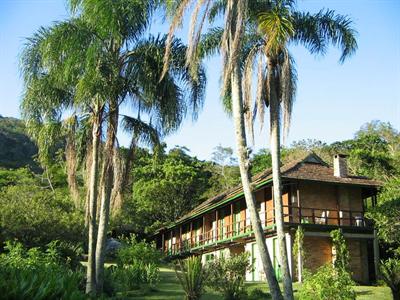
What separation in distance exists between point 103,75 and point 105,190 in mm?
3467

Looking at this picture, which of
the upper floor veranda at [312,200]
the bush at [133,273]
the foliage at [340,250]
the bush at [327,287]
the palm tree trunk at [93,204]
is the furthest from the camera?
the upper floor veranda at [312,200]

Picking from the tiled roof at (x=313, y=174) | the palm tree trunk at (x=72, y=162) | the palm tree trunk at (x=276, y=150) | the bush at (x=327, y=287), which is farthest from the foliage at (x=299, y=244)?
the palm tree trunk at (x=72, y=162)

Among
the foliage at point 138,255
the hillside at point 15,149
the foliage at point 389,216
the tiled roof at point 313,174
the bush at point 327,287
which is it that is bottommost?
the bush at point 327,287

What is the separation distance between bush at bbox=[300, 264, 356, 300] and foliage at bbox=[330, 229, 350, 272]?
8719 millimetres

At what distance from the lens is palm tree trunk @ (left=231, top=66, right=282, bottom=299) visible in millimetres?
12938

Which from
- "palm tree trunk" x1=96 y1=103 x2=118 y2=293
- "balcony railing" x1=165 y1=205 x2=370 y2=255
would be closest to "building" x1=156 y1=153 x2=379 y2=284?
"balcony railing" x1=165 y1=205 x2=370 y2=255

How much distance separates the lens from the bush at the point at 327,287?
12.8 meters

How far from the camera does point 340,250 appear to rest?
74.0 feet

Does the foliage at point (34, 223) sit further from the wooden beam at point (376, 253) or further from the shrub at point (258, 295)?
the wooden beam at point (376, 253)

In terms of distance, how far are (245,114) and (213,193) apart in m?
31.3

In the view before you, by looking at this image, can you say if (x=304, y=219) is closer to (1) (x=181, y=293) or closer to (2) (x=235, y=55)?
(1) (x=181, y=293)

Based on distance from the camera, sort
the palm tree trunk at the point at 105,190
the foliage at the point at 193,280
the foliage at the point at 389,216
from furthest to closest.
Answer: the foliage at the point at 389,216 < the foliage at the point at 193,280 < the palm tree trunk at the point at 105,190

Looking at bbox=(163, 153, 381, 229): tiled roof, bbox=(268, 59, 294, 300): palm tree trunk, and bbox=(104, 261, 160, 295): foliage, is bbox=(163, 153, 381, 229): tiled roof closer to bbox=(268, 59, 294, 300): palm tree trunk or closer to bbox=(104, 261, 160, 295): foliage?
bbox=(104, 261, 160, 295): foliage

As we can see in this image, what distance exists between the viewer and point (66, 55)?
15.2 metres
